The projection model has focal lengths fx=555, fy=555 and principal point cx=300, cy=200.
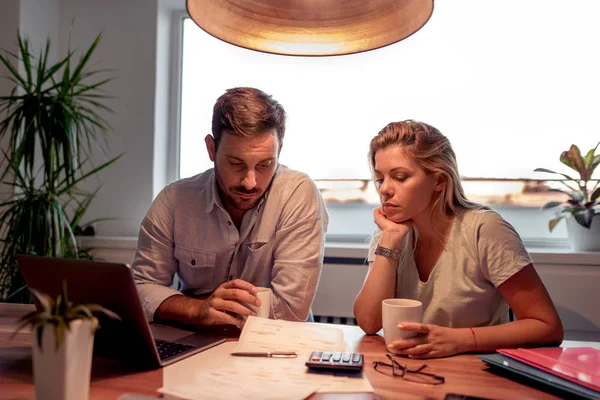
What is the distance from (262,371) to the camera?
1.08 meters

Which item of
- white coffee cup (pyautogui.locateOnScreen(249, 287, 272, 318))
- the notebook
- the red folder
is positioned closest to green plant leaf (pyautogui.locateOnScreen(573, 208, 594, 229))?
the red folder

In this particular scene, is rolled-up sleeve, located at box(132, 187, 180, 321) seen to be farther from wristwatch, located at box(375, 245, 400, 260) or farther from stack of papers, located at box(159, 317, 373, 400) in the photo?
wristwatch, located at box(375, 245, 400, 260)

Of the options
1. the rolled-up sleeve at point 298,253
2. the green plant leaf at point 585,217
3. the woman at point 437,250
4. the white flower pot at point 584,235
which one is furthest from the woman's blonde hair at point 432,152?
the white flower pot at point 584,235

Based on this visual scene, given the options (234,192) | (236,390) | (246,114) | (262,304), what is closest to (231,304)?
(262,304)

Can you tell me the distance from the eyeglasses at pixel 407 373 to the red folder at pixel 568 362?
185 mm

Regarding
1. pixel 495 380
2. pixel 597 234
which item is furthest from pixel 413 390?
pixel 597 234

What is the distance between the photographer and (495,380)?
3.48 ft

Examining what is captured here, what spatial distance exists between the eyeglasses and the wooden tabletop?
14mm

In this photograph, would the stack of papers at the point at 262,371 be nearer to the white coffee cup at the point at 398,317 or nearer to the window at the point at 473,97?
the white coffee cup at the point at 398,317

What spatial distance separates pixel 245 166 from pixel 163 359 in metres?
0.75

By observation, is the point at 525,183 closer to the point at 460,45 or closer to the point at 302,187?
the point at 460,45

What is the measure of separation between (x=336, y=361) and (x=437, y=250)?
2.32 feet

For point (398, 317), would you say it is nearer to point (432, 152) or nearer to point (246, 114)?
point (432, 152)

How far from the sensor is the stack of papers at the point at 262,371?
0.96m
